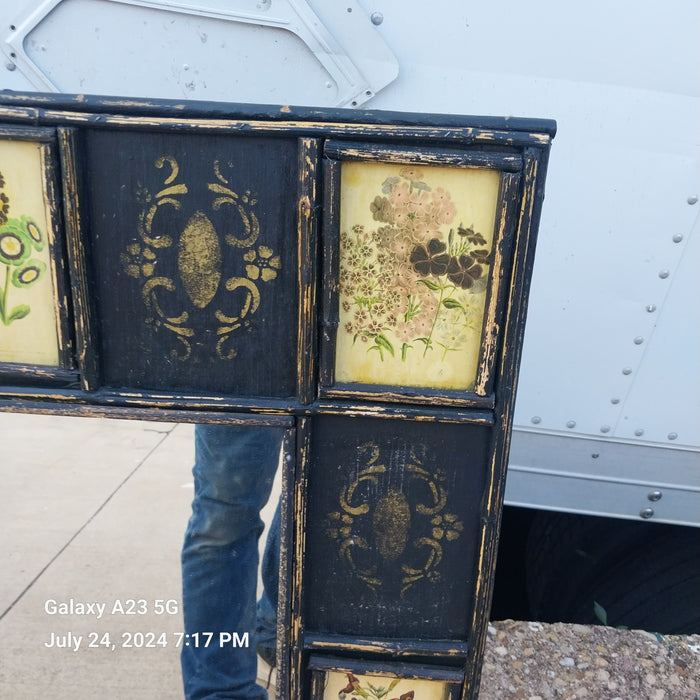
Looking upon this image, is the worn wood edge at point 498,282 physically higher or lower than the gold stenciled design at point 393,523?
higher

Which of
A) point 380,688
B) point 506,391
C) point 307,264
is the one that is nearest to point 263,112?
point 307,264

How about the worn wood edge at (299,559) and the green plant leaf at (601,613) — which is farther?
the green plant leaf at (601,613)

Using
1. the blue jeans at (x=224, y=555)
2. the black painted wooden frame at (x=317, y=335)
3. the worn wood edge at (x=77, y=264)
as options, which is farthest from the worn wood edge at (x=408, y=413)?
the blue jeans at (x=224, y=555)

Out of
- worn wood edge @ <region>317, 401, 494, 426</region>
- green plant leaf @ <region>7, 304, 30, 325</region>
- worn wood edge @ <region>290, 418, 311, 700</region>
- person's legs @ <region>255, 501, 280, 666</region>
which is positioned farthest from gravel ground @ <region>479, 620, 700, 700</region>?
green plant leaf @ <region>7, 304, 30, 325</region>

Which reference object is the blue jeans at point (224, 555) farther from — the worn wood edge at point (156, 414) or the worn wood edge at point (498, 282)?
the worn wood edge at point (498, 282)

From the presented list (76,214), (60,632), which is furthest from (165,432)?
(76,214)

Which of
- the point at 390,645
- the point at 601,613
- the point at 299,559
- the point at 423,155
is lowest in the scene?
the point at 601,613

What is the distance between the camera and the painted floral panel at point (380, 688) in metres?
1.09

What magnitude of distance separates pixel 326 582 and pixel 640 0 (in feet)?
4.52

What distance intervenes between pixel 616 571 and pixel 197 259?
2.17 m

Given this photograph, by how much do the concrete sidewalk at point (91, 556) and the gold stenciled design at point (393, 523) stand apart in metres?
1.20

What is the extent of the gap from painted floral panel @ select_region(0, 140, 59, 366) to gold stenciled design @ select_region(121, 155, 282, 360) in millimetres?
125

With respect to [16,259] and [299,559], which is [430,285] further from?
[16,259]

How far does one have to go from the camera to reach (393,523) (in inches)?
39.3
